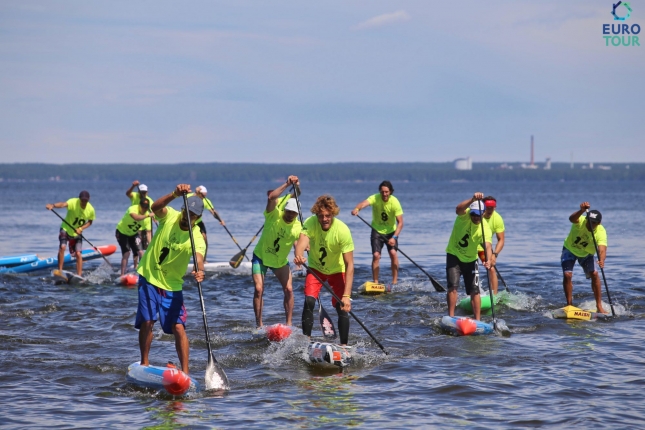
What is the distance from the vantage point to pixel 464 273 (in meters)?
12.5

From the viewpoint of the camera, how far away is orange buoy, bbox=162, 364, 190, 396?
8.82 m

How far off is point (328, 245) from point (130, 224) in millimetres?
8767

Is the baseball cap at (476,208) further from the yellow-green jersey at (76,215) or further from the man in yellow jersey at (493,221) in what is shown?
the yellow-green jersey at (76,215)

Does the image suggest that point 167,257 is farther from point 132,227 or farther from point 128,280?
point 132,227

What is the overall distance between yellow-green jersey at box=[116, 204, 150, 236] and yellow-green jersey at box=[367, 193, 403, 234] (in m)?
5.06

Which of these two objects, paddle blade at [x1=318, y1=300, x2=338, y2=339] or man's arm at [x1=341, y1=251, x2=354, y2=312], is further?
paddle blade at [x1=318, y1=300, x2=338, y2=339]

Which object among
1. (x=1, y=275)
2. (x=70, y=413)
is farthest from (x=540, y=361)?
(x=1, y=275)

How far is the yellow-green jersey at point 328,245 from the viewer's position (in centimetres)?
1027

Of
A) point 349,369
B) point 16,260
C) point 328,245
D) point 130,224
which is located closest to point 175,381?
point 349,369

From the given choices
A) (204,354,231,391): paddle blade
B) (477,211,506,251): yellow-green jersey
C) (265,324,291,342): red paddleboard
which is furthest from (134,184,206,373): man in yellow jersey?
(477,211,506,251): yellow-green jersey

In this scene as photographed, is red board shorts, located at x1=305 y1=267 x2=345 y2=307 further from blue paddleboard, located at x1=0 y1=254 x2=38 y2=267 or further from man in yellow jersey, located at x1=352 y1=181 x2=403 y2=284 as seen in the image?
blue paddleboard, located at x1=0 y1=254 x2=38 y2=267

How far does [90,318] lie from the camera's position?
14039 mm

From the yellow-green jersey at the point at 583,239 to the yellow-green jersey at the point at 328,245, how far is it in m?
5.36

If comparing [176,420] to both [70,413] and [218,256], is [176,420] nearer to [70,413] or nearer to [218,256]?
[70,413]
